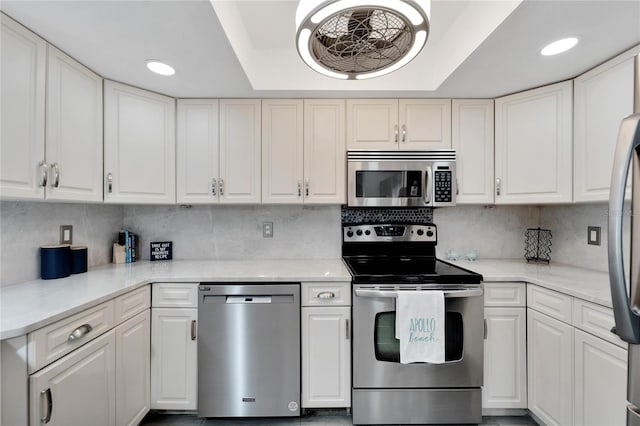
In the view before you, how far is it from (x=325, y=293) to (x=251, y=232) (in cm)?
95

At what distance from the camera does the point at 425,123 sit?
7.00 ft

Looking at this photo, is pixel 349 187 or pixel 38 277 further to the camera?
pixel 349 187

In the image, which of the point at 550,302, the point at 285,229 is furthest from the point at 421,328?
the point at 285,229

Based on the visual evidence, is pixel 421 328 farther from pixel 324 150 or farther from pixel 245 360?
pixel 324 150

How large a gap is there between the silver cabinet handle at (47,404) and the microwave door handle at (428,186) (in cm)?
217

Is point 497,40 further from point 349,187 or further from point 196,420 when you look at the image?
point 196,420

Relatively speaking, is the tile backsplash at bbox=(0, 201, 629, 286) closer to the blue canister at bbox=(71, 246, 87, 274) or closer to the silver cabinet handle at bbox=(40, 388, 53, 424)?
the blue canister at bbox=(71, 246, 87, 274)

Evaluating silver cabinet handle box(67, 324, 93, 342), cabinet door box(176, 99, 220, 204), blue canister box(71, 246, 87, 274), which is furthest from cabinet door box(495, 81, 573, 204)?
blue canister box(71, 246, 87, 274)

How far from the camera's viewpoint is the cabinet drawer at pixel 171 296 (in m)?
1.75

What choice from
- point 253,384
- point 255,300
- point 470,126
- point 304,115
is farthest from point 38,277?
point 470,126

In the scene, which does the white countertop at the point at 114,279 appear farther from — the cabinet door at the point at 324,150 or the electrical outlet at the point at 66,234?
the cabinet door at the point at 324,150

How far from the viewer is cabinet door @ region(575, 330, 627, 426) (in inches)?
49.2

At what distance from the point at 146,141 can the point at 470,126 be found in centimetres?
234

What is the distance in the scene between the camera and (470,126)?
7.00 ft
